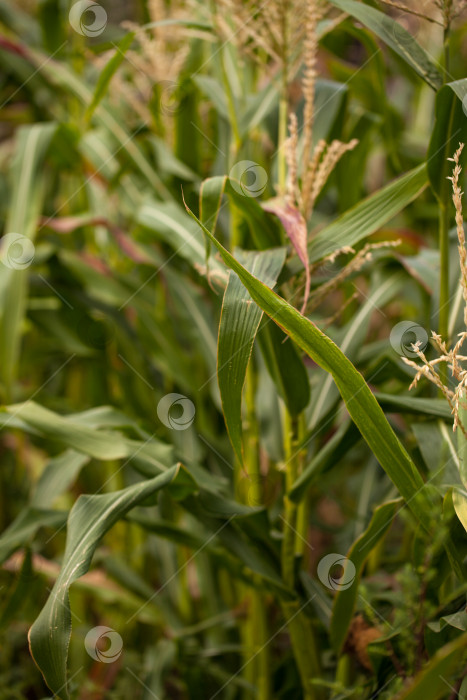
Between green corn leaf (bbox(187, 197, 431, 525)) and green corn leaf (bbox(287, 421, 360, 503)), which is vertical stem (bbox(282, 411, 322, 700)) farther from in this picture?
green corn leaf (bbox(187, 197, 431, 525))

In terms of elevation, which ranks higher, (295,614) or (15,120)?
(15,120)

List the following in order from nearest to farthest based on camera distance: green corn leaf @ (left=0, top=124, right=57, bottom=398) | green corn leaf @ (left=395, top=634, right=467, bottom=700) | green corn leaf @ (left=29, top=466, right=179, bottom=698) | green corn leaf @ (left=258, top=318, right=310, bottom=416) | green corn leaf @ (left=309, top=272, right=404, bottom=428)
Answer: green corn leaf @ (left=395, top=634, right=467, bottom=700) → green corn leaf @ (left=29, top=466, right=179, bottom=698) → green corn leaf @ (left=258, top=318, right=310, bottom=416) → green corn leaf @ (left=309, top=272, right=404, bottom=428) → green corn leaf @ (left=0, top=124, right=57, bottom=398)

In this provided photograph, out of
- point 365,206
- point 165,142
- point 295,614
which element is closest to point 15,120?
point 165,142

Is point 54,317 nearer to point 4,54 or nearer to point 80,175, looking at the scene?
point 80,175

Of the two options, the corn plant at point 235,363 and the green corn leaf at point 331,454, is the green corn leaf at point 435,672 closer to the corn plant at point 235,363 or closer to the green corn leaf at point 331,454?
the corn plant at point 235,363

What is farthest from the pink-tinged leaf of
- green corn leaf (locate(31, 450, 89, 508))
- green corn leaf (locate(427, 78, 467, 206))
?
green corn leaf (locate(31, 450, 89, 508))

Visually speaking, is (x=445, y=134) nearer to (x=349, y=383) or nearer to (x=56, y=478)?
(x=349, y=383)

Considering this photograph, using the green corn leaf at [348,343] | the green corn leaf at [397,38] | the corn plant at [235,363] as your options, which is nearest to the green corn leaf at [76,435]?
the corn plant at [235,363]
